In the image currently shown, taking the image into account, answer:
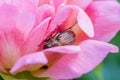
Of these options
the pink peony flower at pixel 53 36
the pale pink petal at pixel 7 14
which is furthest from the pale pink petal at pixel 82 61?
the pale pink petal at pixel 7 14

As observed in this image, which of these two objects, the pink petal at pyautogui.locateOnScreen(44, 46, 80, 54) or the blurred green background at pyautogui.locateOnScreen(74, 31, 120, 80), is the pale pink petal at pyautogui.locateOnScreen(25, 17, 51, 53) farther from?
the blurred green background at pyautogui.locateOnScreen(74, 31, 120, 80)

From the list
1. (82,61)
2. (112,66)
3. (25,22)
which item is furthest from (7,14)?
(112,66)

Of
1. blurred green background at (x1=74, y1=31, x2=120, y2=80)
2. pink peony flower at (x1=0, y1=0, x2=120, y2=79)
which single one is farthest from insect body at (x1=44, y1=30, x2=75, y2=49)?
blurred green background at (x1=74, y1=31, x2=120, y2=80)

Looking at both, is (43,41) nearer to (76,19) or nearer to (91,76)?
(76,19)

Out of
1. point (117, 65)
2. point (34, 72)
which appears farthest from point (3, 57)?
point (117, 65)

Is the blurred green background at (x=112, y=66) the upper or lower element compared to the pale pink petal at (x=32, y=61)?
upper

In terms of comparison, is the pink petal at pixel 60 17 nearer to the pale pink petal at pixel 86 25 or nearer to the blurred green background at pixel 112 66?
the pale pink petal at pixel 86 25
